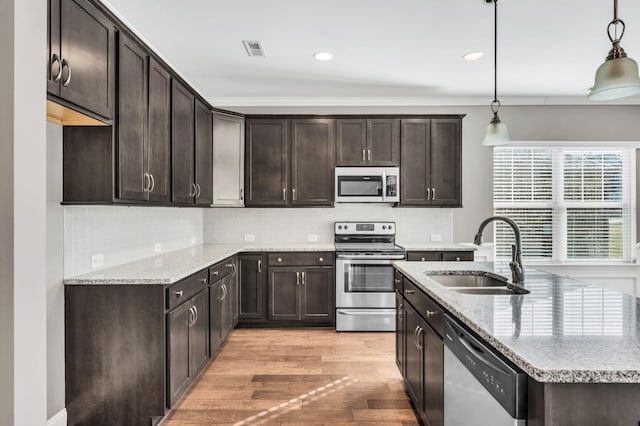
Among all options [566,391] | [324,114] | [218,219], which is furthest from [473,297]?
[218,219]

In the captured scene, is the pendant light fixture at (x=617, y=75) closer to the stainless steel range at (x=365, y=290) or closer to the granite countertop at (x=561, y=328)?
the granite countertop at (x=561, y=328)

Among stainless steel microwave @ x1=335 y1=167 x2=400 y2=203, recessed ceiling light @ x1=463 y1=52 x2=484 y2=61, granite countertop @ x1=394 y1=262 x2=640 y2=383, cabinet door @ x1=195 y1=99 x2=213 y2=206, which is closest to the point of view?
granite countertop @ x1=394 y1=262 x2=640 y2=383

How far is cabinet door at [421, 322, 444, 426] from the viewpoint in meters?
1.82

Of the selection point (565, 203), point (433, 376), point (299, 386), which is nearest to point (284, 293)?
point (299, 386)

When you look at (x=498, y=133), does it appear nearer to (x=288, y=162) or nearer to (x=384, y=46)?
(x=384, y=46)

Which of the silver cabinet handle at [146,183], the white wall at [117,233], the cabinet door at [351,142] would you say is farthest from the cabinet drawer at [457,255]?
the silver cabinet handle at [146,183]

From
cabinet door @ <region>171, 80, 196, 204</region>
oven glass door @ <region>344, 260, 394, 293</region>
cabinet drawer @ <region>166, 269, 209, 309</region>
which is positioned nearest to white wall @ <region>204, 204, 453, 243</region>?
oven glass door @ <region>344, 260, 394, 293</region>

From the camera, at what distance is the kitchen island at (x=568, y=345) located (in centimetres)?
98

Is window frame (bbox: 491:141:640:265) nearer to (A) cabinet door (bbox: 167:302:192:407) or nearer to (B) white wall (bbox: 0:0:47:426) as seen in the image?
(A) cabinet door (bbox: 167:302:192:407)

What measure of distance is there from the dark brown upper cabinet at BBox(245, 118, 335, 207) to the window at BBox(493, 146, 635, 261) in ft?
6.97

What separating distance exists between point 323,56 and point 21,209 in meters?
2.91

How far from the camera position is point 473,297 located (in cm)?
172

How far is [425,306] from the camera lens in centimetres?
209

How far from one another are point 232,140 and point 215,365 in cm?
237
